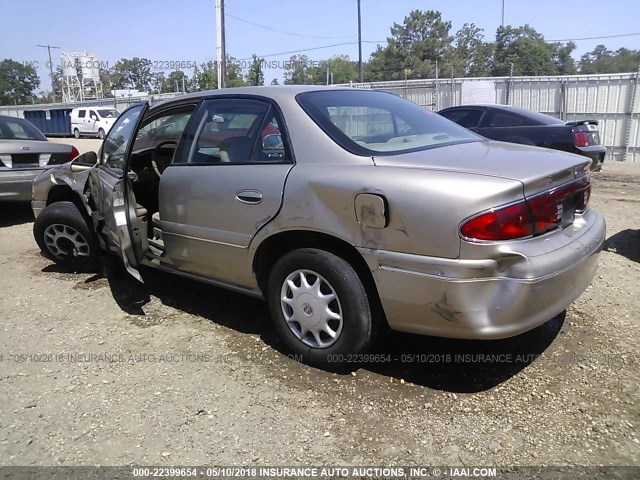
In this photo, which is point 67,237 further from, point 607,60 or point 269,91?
Answer: point 607,60

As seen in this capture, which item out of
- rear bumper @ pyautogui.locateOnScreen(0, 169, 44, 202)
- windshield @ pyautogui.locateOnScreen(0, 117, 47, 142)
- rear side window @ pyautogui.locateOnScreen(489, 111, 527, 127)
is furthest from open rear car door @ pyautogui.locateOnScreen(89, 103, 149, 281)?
rear side window @ pyautogui.locateOnScreen(489, 111, 527, 127)

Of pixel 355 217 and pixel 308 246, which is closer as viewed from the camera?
pixel 355 217

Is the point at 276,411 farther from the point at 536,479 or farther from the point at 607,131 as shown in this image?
the point at 607,131

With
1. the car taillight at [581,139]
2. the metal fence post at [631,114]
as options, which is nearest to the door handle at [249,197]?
the car taillight at [581,139]

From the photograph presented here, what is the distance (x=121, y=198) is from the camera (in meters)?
3.72

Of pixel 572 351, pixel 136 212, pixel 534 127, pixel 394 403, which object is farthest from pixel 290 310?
pixel 534 127

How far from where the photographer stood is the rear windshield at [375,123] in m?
2.97

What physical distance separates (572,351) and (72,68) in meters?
55.8

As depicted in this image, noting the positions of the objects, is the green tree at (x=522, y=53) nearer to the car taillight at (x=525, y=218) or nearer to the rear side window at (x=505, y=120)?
the rear side window at (x=505, y=120)

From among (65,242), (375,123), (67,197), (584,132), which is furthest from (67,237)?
(584,132)

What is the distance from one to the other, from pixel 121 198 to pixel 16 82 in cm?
9859

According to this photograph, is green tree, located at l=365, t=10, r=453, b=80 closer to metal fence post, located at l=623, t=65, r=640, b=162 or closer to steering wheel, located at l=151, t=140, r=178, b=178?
metal fence post, located at l=623, t=65, r=640, b=162

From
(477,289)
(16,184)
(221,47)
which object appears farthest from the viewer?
(221,47)

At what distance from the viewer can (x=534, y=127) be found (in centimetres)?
848
